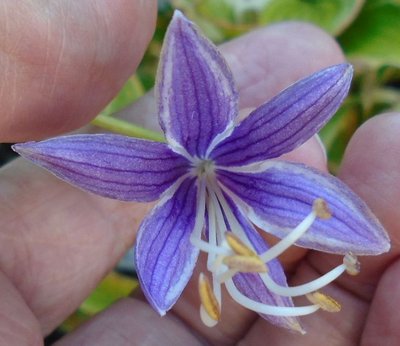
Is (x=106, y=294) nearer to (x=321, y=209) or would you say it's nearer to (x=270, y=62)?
(x=270, y=62)

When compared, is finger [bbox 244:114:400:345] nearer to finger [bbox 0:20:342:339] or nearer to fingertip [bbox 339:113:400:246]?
fingertip [bbox 339:113:400:246]

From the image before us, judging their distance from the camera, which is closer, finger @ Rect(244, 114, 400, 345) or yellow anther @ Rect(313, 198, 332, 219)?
yellow anther @ Rect(313, 198, 332, 219)

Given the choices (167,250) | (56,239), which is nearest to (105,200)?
(56,239)

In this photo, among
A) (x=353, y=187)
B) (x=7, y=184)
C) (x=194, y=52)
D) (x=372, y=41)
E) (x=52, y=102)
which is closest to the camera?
(x=194, y=52)

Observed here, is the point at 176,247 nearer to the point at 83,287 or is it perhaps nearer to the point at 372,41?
the point at 83,287

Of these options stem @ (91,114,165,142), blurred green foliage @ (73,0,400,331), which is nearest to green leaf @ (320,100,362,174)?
blurred green foliage @ (73,0,400,331)

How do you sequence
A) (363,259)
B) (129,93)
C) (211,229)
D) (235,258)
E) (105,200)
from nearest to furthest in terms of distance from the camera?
(235,258), (211,229), (363,259), (105,200), (129,93)

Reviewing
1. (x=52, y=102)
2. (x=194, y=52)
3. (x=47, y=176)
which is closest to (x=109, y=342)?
(x=47, y=176)
